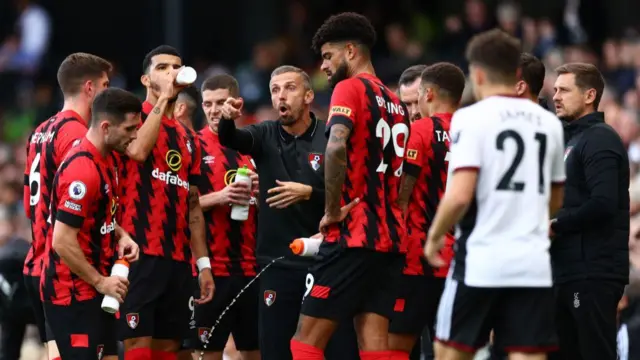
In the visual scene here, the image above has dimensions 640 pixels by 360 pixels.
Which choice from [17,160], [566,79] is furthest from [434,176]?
[17,160]

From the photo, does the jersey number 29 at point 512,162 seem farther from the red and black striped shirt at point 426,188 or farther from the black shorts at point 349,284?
the red and black striped shirt at point 426,188

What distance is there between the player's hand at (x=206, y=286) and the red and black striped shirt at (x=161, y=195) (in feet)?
0.90

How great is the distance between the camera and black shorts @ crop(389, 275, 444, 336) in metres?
9.45

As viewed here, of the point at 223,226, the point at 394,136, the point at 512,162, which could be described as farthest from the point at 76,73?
the point at 512,162

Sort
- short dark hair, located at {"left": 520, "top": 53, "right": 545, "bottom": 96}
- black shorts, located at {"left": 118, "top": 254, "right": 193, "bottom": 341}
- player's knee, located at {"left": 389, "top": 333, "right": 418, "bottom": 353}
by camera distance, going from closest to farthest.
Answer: short dark hair, located at {"left": 520, "top": 53, "right": 545, "bottom": 96} → player's knee, located at {"left": 389, "top": 333, "right": 418, "bottom": 353} → black shorts, located at {"left": 118, "top": 254, "right": 193, "bottom": 341}

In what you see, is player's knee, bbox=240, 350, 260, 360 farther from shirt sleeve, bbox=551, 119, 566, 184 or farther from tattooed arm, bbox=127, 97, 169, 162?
shirt sleeve, bbox=551, 119, 566, 184

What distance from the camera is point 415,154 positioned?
9562mm

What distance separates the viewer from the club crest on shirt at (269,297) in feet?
32.7

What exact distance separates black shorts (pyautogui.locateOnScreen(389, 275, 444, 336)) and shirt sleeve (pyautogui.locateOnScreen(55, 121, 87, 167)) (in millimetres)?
2539

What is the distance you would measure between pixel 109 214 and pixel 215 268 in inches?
86.3

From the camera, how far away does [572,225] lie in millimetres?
8984

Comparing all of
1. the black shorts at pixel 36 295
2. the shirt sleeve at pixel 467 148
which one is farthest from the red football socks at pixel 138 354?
the shirt sleeve at pixel 467 148

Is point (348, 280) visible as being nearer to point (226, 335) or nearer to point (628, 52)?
point (226, 335)

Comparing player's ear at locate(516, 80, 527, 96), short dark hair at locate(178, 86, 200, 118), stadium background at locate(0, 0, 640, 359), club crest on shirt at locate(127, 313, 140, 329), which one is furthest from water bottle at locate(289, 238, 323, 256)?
stadium background at locate(0, 0, 640, 359)
